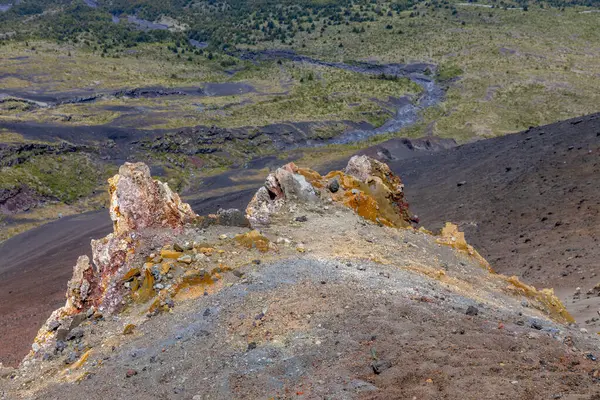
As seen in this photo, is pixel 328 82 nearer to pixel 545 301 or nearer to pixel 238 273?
pixel 545 301

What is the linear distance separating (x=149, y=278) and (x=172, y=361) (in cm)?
288

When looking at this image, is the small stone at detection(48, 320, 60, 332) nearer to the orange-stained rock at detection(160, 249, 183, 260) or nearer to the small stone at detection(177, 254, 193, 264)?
the orange-stained rock at detection(160, 249, 183, 260)

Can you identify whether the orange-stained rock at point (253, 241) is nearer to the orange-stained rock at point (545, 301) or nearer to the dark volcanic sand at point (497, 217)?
the orange-stained rock at point (545, 301)

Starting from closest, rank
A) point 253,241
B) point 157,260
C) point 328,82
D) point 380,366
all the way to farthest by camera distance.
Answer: point 380,366 < point 157,260 < point 253,241 < point 328,82

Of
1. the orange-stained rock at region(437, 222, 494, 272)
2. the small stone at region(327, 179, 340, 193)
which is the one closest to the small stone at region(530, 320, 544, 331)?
the orange-stained rock at region(437, 222, 494, 272)

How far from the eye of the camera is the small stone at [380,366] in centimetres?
Answer: 895

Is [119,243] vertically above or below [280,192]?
above

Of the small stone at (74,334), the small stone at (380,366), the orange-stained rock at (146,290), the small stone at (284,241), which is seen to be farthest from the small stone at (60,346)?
the small stone at (380,366)

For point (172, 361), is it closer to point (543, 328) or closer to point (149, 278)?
point (149, 278)

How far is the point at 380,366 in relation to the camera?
9.02 meters

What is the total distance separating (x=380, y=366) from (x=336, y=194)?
1069 cm

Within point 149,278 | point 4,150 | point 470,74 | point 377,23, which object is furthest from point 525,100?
point 149,278

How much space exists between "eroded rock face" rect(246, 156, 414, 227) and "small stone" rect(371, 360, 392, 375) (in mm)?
7865

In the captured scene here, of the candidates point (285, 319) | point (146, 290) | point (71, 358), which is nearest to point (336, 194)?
point (146, 290)
